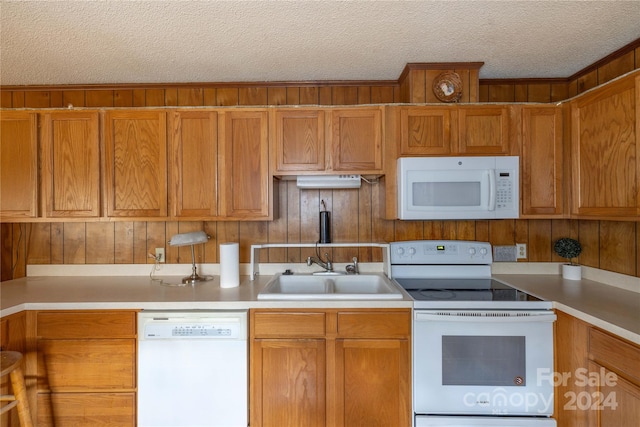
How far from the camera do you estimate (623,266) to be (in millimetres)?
1956

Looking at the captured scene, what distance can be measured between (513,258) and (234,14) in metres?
2.38

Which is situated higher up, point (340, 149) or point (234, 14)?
point (234, 14)

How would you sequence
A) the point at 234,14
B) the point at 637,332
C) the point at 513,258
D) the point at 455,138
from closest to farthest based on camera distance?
the point at 637,332
the point at 234,14
the point at 455,138
the point at 513,258

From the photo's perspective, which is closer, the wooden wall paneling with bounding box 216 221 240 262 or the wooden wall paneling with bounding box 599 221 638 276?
the wooden wall paneling with bounding box 599 221 638 276

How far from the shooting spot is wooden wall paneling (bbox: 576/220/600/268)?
215 cm

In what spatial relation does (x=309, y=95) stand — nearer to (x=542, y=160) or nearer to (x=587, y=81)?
(x=542, y=160)

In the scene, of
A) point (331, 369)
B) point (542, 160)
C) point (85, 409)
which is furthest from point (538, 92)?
point (85, 409)

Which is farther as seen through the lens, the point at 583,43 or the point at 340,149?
the point at 340,149

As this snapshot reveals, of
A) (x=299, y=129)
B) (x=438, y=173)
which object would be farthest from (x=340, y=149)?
(x=438, y=173)

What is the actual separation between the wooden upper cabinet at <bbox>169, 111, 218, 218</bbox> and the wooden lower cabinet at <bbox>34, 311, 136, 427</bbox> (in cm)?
78

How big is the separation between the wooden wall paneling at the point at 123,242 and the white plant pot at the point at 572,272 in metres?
3.09

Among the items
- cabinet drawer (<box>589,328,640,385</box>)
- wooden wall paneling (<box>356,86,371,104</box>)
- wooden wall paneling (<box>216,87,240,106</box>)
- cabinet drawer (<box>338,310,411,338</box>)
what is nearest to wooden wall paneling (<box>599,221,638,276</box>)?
cabinet drawer (<box>589,328,640,385</box>)

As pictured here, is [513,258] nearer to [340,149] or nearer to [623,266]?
[623,266]

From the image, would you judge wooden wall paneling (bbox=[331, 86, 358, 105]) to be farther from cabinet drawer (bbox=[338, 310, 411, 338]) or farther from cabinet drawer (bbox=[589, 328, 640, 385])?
cabinet drawer (bbox=[589, 328, 640, 385])
